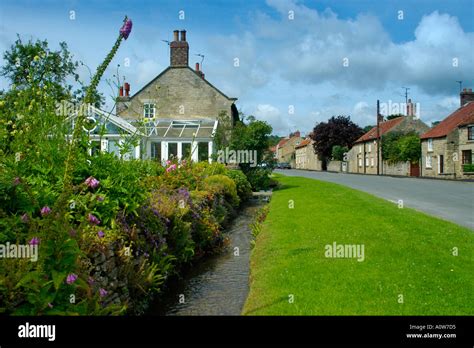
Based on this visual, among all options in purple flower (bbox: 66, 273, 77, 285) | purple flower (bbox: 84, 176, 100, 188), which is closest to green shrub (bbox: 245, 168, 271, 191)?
purple flower (bbox: 84, 176, 100, 188)

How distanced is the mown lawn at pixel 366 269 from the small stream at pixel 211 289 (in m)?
0.31

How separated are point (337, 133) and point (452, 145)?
3260 cm

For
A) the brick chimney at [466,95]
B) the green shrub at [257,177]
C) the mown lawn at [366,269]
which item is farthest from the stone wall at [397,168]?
the mown lawn at [366,269]

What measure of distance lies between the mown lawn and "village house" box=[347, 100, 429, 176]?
4115 centimetres

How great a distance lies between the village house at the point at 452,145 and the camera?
3988 cm

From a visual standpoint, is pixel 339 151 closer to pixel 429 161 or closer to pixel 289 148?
pixel 429 161

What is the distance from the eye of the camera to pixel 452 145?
41.6 meters

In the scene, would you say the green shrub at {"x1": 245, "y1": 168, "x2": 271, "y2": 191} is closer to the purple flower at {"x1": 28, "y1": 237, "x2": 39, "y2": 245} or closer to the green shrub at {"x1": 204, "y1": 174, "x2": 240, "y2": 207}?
the green shrub at {"x1": 204, "y1": 174, "x2": 240, "y2": 207}

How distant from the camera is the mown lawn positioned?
4.74 m

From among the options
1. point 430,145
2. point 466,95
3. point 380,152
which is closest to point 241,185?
point 430,145

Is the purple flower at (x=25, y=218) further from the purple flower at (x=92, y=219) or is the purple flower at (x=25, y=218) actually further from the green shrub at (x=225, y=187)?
the green shrub at (x=225, y=187)

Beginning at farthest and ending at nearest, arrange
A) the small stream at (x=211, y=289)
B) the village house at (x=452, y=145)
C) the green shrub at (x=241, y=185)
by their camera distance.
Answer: the village house at (x=452, y=145)
the green shrub at (x=241, y=185)
the small stream at (x=211, y=289)

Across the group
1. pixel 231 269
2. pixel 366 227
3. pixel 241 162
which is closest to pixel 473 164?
pixel 241 162

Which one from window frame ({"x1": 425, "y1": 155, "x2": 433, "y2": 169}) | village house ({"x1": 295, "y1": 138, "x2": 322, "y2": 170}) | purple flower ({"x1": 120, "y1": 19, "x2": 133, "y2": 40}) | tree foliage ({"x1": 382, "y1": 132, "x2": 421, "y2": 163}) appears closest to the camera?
purple flower ({"x1": 120, "y1": 19, "x2": 133, "y2": 40})
